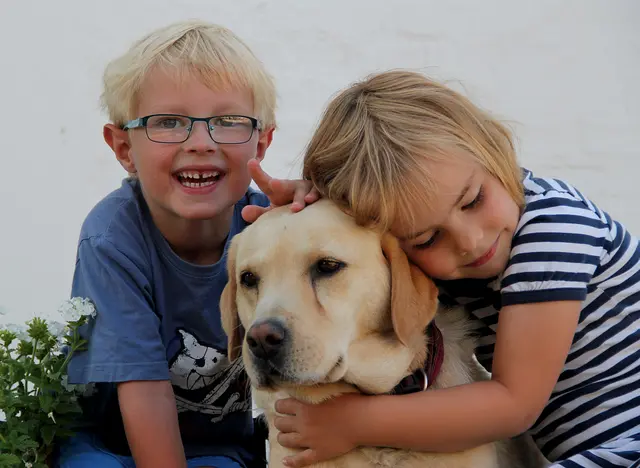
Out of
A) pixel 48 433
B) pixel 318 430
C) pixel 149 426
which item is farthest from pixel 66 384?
pixel 318 430

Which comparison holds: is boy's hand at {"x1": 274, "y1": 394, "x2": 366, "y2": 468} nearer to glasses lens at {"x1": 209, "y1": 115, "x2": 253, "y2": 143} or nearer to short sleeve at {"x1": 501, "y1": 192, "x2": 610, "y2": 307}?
short sleeve at {"x1": 501, "y1": 192, "x2": 610, "y2": 307}

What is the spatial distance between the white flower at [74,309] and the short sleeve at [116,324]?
31 millimetres

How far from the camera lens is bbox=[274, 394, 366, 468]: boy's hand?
176 centimetres

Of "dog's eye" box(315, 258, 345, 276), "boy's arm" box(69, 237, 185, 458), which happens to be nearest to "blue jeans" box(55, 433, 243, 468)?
"boy's arm" box(69, 237, 185, 458)

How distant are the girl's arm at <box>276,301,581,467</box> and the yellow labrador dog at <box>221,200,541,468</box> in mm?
47

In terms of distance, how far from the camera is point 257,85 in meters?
2.30

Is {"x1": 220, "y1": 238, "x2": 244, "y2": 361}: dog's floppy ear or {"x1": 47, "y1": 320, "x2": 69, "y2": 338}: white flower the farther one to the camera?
{"x1": 47, "y1": 320, "x2": 69, "y2": 338}: white flower

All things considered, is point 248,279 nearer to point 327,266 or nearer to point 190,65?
point 327,266

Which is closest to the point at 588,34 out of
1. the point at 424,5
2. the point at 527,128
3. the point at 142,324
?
the point at 527,128

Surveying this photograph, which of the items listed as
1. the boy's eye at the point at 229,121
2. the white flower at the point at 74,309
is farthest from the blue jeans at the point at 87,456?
the boy's eye at the point at 229,121

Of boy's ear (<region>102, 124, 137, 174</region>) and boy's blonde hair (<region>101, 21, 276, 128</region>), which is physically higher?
boy's blonde hair (<region>101, 21, 276, 128</region>)

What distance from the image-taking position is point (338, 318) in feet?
5.54

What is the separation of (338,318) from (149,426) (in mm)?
628

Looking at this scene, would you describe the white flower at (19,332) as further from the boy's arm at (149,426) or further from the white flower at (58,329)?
the boy's arm at (149,426)
